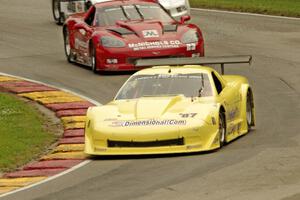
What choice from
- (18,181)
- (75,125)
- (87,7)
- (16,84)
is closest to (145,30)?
(16,84)

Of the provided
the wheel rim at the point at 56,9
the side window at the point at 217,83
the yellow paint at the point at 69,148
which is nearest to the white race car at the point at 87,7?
the wheel rim at the point at 56,9

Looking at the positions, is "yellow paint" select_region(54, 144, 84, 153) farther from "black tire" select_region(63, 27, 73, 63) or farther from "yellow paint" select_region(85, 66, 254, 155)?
"black tire" select_region(63, 27, 73, 63)

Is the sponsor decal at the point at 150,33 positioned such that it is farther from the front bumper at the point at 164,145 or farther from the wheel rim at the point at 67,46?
the front bumper at the point at 164,145

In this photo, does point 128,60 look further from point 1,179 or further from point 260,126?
point 1,179

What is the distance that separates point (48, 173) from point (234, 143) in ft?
9.53

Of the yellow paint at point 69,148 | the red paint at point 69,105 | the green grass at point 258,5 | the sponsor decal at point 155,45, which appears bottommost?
the green grass at point 258,5

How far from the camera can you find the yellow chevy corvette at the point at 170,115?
1650 centimetres

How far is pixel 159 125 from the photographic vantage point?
16578mm

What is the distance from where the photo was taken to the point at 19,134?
19312mm

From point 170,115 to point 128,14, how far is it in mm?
9843

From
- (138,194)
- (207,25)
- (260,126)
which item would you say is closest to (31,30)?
(207,25)

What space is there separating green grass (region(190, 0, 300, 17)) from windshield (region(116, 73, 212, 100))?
17551mm

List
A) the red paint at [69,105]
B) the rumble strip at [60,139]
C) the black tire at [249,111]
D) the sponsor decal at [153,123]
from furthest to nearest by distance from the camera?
1. the red paint at [69,105]
2. the black tire at [249,111]
3. the sponsor decal at [153,123]
4. the rumble strip at [60,139]

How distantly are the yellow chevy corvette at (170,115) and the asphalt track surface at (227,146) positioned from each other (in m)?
0.20
